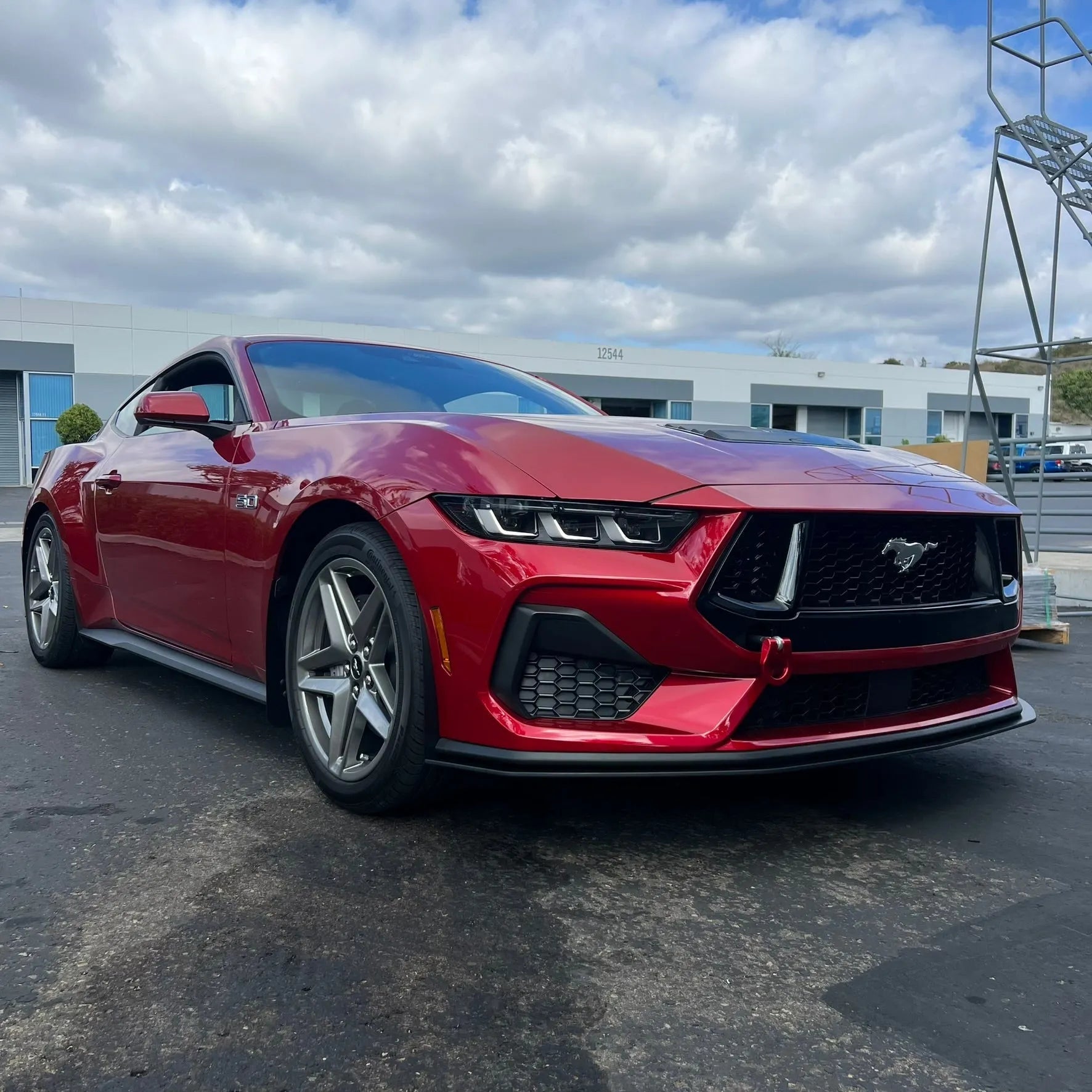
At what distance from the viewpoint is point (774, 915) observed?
2.26 metres

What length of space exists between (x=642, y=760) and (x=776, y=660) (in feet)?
1.29

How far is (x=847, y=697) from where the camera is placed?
8.59 ft

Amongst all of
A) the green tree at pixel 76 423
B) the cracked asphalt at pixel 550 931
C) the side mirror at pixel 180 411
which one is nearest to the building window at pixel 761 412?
the green tree at pixel 76 423

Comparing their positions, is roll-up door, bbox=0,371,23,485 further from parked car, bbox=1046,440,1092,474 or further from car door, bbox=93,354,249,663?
car door, bbox=93,354,249,663

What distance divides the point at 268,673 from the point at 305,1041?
1593 millimetres

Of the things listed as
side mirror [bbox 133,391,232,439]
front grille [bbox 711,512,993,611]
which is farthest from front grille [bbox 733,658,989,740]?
side mirror [bbox 133,391,232,439]

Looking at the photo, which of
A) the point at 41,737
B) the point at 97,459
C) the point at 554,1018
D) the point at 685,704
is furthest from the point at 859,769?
the point at 97,459

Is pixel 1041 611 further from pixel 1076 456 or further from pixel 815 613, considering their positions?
pixel 815 613

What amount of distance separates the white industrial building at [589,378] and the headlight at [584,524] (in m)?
18.7

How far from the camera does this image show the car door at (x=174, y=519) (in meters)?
3.54

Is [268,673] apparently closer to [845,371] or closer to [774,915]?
[774,915]

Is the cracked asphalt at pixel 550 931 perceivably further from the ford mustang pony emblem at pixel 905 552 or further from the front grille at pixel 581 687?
the ford mustang pony emblem at pixel 905 552

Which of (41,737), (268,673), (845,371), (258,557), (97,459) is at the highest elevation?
(845,371)

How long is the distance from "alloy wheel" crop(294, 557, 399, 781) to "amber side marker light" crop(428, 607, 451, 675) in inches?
6.6
